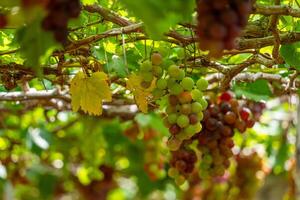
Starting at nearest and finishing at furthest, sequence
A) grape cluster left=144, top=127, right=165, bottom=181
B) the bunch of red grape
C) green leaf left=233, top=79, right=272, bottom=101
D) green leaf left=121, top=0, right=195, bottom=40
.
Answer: green leaf left=121, top=0, right=195, bottom=40 → the bunch of red grape → green leaf left=233, top=79, right=272, bottom=101 → grape cluster left=144, top=127, right=165, bottom=181

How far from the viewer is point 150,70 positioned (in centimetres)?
131

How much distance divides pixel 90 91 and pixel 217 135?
0.49 meters

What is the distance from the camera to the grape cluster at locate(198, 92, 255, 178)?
1849mm

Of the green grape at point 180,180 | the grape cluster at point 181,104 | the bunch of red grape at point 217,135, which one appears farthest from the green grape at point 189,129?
the green grape at point 180,180

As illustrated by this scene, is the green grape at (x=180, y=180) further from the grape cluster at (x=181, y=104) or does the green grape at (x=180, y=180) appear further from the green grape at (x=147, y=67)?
the green grape at (x=147, y=67)

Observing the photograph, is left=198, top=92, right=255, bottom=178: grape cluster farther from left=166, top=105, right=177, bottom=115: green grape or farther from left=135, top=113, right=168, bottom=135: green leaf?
left=135, top=113, right=168, bottom=135: green leaf

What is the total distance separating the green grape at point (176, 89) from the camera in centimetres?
132

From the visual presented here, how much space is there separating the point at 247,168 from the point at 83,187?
1043mm

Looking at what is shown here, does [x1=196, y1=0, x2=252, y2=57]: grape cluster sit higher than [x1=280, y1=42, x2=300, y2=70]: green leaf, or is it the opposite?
[x1=196, y1=0, x2=252, y2=57]: grape cluster

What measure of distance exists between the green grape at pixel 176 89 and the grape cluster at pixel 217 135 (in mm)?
532

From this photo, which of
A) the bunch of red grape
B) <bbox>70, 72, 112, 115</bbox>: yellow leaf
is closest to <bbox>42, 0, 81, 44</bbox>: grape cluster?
<bbox>70, 72, 112, 115</bbox>: yellow leaf

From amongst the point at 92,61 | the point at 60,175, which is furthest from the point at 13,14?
the point at 60,175

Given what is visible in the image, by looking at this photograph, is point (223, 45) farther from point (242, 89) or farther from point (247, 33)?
point (242, 89)

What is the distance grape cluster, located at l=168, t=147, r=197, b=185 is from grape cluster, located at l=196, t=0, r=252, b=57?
1183mm
